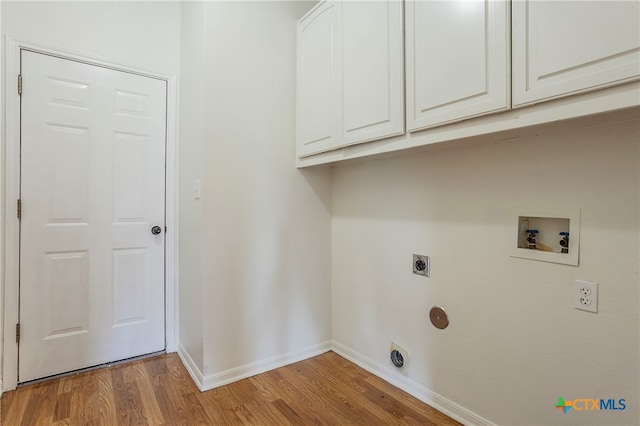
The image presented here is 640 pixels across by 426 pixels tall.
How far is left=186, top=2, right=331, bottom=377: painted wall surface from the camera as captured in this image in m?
1.86

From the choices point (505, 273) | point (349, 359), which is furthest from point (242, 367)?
point (505, 273)

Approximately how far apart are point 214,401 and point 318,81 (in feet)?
6.53

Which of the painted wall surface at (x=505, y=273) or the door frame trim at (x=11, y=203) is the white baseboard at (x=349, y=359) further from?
A: the door frame trim at (x=11, y=203)

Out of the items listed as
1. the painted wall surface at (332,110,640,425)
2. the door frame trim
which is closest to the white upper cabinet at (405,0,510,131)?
the painted wall surface at (332,110,640,425)

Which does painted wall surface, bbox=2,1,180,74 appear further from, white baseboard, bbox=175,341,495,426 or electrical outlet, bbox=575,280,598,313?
electrical outlet, bbox=575,280,598,313

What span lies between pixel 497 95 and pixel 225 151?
1.47 metres

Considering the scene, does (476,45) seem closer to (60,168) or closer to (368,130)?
(368,130)

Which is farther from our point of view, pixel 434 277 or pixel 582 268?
pixel 434 277

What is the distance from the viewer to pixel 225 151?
190cm

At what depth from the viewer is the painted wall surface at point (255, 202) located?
1862 mm

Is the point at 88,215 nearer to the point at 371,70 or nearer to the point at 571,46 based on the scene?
the point at 371,70

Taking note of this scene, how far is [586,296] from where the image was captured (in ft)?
3.79

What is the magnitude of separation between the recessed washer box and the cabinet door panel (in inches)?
26.8

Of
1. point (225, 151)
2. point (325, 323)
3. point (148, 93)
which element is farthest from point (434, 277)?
point (148, 93)
